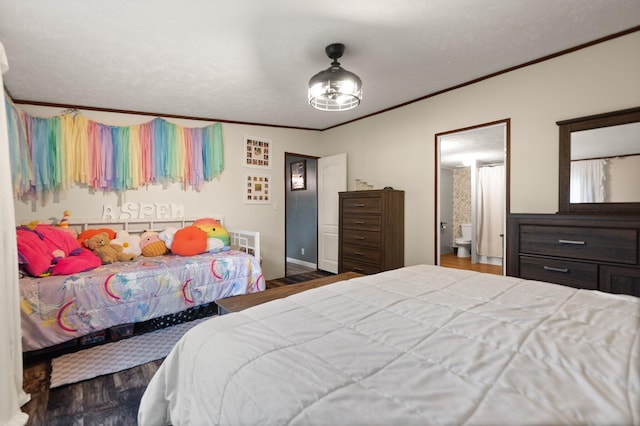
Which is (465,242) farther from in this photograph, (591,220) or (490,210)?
(591,220)

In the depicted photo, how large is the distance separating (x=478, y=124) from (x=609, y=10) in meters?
1.23

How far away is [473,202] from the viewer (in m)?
6.08

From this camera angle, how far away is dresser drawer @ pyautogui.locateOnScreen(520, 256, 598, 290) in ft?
6.55

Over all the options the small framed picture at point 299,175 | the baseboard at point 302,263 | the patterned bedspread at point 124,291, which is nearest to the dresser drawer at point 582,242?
the patterned bedspread at point 124,291

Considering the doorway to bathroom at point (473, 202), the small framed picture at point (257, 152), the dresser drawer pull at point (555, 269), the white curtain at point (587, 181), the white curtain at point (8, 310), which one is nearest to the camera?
the white curtain at point (8, 310)

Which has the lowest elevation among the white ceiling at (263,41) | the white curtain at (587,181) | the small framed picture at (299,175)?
the white curtain at (587,181)

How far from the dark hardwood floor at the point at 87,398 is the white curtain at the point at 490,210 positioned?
237 inches

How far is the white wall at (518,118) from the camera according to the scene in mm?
2297

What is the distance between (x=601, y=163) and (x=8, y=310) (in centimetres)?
410

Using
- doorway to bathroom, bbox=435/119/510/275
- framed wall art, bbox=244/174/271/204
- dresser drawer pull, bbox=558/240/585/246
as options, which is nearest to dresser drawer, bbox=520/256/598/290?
dresser drawer pull, bbox=558/240/585/246

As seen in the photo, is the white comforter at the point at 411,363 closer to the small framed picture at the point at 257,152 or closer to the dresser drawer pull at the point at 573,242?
the dresser drawer pull at the point at 573,242

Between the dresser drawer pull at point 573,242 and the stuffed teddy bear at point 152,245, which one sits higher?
the dresser drawer pull at point 573,242

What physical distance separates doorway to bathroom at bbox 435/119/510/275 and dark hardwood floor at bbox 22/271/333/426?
4.72m

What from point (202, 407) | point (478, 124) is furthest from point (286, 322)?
point (478, 124)
